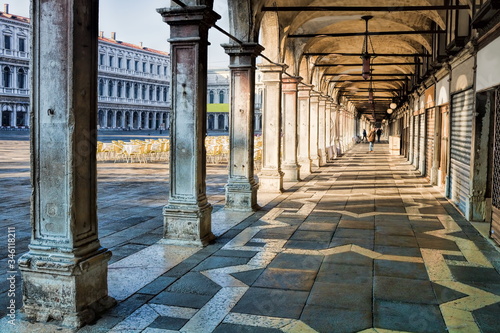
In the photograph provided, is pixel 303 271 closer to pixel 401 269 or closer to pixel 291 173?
pixel 401 269

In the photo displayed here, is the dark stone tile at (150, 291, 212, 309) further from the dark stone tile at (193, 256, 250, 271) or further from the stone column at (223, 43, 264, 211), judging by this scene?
the stone column at (223, 43, 264, 211)

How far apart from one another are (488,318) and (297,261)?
2178 mm

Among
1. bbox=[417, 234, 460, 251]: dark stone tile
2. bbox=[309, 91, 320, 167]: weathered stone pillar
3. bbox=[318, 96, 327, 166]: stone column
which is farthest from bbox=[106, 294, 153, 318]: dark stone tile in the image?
bbox=[318, 96, 327, 166]: stone column

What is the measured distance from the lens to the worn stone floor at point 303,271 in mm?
3828

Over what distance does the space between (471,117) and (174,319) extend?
696 centimetres

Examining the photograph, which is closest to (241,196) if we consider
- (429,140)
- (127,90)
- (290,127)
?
(290,127)

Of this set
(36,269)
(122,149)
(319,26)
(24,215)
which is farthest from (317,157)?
(36,269)

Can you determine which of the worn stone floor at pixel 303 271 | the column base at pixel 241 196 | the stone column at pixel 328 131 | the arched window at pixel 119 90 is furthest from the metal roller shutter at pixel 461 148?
the arched window at pixel 119 90

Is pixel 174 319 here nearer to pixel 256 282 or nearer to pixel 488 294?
pixel 256 282

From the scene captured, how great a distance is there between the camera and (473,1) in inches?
→ 310

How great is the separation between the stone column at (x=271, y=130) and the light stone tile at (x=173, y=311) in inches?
302

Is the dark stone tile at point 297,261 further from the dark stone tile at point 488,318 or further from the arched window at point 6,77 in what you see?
the arched window at point 6,77

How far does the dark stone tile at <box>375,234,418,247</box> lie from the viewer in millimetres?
6457

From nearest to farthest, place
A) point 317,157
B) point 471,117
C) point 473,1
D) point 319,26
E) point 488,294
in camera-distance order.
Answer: point 488,294 < point 473,1 < point 471,117 < point 319,26 < point 317,157
